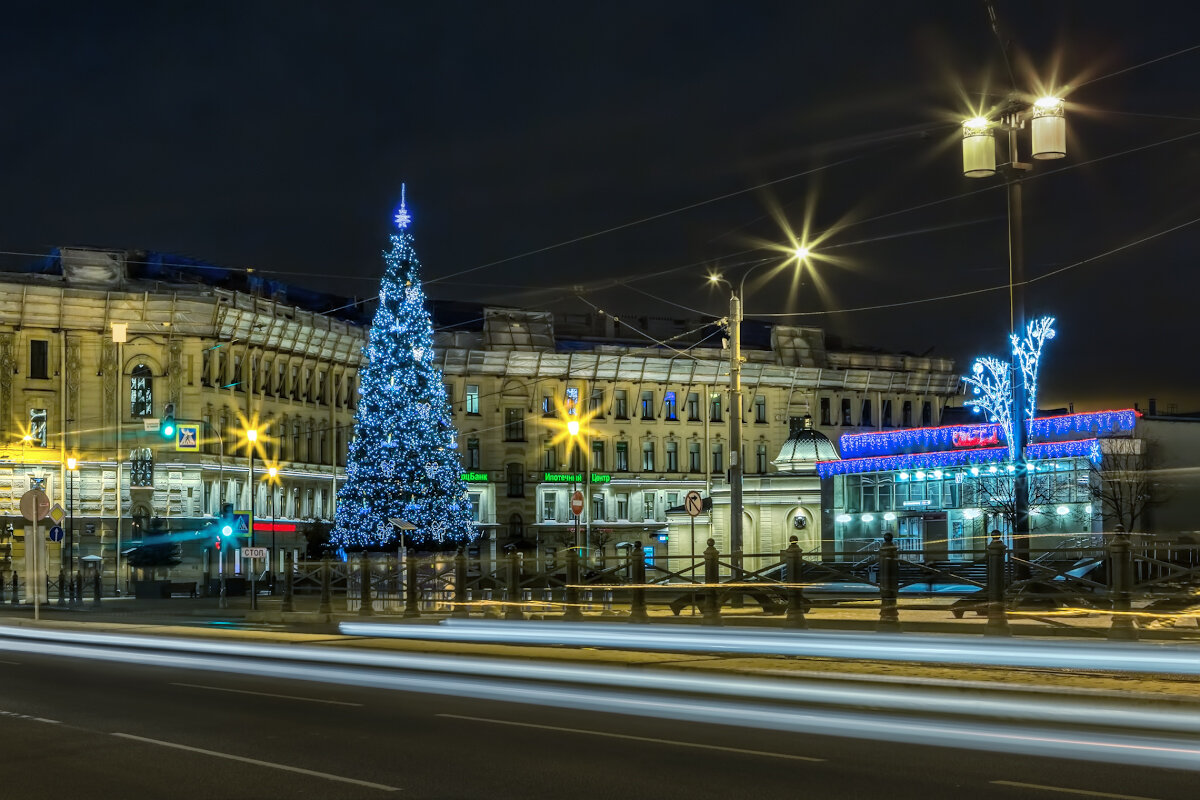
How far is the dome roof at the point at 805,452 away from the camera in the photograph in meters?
77.1

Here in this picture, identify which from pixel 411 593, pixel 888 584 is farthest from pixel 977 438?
pixel 888 584

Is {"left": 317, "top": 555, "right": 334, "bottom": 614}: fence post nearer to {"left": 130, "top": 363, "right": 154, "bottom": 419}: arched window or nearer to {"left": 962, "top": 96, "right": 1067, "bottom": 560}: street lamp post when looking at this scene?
{"left": 962, "top": 96, "right": 1067, "bottom": 560}: street lamp post

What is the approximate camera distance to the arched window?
269ft

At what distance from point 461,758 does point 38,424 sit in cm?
7325

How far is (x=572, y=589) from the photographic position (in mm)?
30750

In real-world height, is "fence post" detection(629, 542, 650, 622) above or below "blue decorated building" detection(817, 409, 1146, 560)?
below

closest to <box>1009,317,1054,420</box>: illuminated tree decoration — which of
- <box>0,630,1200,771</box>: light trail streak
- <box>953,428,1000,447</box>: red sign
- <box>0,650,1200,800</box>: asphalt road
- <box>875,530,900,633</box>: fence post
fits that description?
<box>953,428,1000,447</box>: red sign

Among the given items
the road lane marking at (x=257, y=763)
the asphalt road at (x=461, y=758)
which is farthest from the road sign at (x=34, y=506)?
the road lane marking at (x=257, y=763)

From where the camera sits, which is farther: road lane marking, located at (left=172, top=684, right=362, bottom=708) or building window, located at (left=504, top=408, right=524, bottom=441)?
building window, located at (left=504, top=408, right=524, bottom=441)

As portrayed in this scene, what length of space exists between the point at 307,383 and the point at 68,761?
3258 inches

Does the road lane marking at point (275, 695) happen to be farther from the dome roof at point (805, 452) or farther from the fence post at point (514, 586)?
the dome roof at point (805, 452)

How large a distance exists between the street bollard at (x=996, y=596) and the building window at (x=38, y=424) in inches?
2594

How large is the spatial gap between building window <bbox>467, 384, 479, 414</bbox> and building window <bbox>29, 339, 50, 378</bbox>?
1163 inches

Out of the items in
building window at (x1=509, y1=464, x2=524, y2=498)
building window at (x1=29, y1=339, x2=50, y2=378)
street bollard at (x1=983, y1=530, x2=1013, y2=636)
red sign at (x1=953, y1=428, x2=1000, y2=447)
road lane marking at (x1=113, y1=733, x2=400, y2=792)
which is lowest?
road lane marking at (x1=113, y1=733, x2=400, y2=792)
